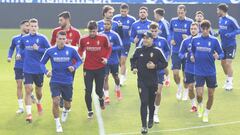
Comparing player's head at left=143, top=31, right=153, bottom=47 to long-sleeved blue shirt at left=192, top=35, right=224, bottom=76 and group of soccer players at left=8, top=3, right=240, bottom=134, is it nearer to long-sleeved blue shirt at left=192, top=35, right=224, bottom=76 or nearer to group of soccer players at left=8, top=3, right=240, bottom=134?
group of soccer players at left=8, top=3, right=240, bottom=134

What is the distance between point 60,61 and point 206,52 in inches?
134

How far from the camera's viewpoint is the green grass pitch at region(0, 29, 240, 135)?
1259cm

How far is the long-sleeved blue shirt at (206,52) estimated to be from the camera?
1295 cm

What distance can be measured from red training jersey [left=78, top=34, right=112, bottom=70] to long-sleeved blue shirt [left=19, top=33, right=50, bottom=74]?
882mm

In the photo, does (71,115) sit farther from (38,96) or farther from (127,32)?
(127,32)

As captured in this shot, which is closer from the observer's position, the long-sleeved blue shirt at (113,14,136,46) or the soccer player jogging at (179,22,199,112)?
the soccer player jogging at (179,22,199,112)

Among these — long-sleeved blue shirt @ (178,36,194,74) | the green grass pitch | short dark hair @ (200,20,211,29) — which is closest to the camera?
the green grass pitch

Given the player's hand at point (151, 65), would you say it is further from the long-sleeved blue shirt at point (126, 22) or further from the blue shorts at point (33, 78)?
the long-sleeved blue shirt at point (126, 22)

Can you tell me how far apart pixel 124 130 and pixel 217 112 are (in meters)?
3.07

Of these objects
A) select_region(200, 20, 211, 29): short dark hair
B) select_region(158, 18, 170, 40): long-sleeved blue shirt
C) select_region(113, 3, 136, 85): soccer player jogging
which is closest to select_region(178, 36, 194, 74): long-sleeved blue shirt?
select_region(200, 20, 211, 29): short dark hair

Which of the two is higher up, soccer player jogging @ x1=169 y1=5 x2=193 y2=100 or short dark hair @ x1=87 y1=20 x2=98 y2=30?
short dark hair @ x1=87 y1=20 x2=98 y2=30

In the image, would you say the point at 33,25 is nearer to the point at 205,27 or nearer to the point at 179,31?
the point at 205,27

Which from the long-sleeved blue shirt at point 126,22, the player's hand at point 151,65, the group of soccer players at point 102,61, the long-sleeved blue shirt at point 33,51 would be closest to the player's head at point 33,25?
the group of soccer players at point 102,61

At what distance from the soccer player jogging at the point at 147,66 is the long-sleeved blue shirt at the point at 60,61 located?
1.39m
